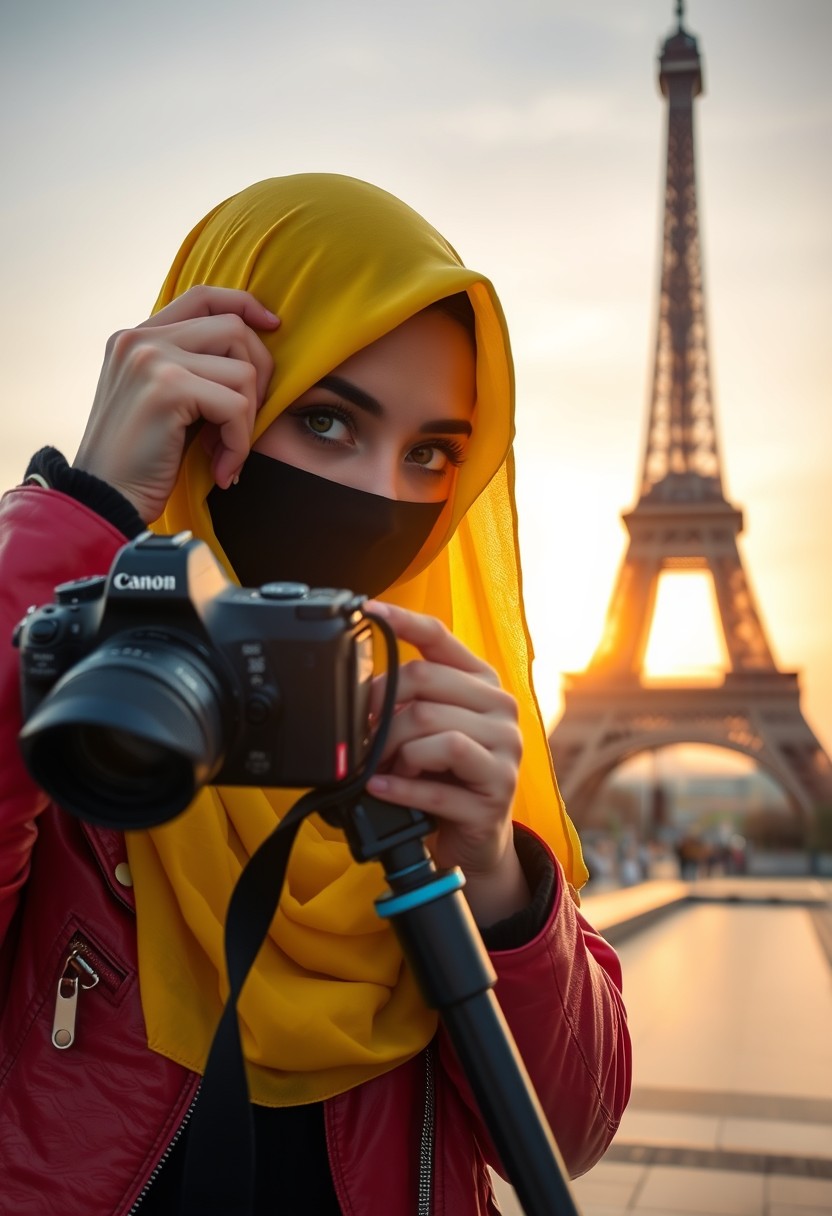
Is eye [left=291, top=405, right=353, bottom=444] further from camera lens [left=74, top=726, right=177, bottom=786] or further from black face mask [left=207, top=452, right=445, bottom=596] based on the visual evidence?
camera lens [left=74, top=726, right=177, bottom=786]

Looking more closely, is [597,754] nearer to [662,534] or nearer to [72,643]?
[662,534]

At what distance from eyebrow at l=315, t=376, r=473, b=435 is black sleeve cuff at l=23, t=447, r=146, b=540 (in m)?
0.30

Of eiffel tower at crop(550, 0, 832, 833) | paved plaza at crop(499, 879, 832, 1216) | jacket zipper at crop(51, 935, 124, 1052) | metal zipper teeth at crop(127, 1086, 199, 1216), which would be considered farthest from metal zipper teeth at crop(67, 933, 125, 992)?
eiffel tower at crop(550, 0, 832, 833)

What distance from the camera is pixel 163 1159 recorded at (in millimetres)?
1166

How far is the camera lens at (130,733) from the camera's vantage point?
79 centimetres

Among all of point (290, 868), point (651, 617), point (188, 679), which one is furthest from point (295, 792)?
point (651, 617)

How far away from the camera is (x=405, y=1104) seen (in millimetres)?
1315

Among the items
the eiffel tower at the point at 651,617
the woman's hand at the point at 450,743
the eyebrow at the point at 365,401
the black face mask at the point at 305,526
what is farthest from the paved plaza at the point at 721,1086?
the eiffel tower at the point at 651,617

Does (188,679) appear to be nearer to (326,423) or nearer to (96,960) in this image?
(96,960)

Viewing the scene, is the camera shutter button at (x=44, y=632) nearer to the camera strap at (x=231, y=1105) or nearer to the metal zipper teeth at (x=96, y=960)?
the camera strap at (x=231, y=1105)

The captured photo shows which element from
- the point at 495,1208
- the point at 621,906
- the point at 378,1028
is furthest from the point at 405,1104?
the point at 621,906

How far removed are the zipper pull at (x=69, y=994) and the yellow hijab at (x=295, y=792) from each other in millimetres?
55

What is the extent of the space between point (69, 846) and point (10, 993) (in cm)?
15

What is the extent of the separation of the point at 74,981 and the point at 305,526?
0.57m
